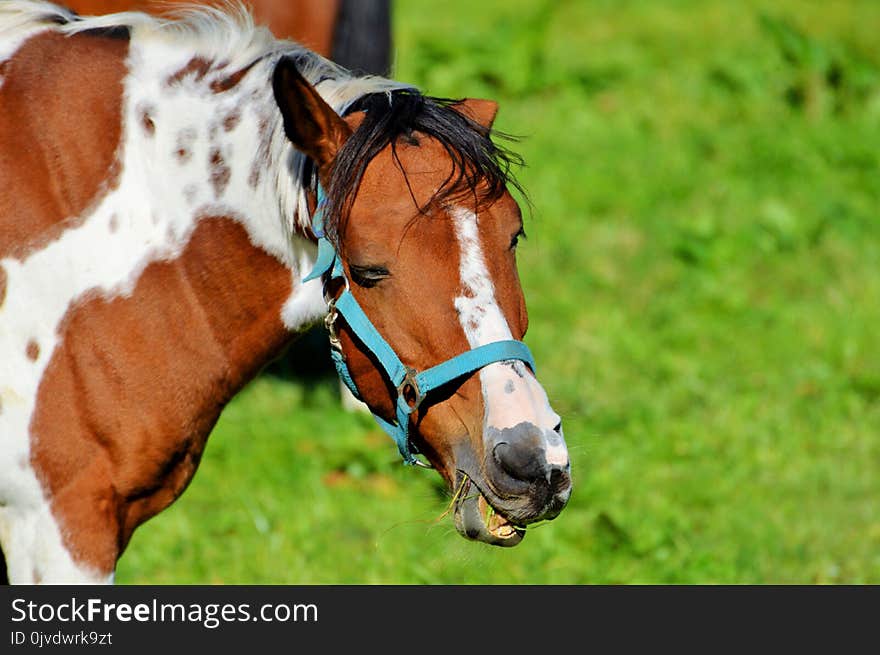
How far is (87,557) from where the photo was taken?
102 inches

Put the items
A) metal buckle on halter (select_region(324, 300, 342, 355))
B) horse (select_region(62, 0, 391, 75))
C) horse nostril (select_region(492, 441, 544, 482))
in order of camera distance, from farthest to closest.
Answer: horse (select_region(62, 0, 391, 75)) → metal buckle on halter (select_region(324, 300, 342, 355)) → horse nostril (select_region(492, 441, 544, 482))

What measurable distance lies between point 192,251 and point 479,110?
72 centimetres

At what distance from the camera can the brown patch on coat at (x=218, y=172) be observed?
103 inches

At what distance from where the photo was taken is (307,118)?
7.81ft

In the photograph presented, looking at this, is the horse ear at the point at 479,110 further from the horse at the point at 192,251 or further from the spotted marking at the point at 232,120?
the spotted marking at the point at 232,120

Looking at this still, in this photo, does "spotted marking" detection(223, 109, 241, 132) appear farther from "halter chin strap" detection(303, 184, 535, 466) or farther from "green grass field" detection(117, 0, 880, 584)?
"green grass field" detection(117, 0, 880, 584)

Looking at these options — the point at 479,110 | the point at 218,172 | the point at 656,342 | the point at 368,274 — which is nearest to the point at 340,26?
the point at 656,342

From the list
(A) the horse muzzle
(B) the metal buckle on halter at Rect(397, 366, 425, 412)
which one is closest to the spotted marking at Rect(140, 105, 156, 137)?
(B) the metal buckle on halter at Rect(397, 366, 425, 412)

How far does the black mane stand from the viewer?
238cm

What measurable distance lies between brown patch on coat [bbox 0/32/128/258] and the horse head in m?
0.50

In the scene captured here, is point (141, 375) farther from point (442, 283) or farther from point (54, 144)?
point (442, 283)

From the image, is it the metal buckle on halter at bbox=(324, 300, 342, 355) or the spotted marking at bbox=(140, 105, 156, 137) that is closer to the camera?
the metal buckle on halter at bbox=(324, 300, 342, 355)
